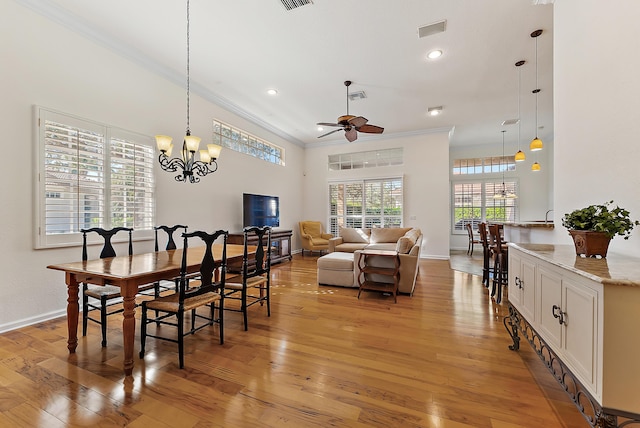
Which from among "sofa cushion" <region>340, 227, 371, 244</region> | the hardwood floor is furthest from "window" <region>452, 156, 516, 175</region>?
the hardwood floor

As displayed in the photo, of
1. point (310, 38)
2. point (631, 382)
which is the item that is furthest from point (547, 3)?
point (631, 382)

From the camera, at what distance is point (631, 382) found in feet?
3.43

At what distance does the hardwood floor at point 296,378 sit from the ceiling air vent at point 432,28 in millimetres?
3528

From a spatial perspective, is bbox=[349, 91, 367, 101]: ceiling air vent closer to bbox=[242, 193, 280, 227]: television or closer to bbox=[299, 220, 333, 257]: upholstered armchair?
bbox=[242, 193, 280, 227]: television

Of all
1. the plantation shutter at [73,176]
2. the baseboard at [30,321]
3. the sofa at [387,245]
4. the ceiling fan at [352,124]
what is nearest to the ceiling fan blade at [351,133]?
the ceiling fan at [352,124]

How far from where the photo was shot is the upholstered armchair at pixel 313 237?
23.6ft

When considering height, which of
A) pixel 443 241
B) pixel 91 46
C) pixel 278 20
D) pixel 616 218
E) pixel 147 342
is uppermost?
pixel 278 20

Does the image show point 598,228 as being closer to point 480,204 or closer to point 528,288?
point 528,288

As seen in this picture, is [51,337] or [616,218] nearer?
[616,218]

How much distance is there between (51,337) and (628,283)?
4.24 m

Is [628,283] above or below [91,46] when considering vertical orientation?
below

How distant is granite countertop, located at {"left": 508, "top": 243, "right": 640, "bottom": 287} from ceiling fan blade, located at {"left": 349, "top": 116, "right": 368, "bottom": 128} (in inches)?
126

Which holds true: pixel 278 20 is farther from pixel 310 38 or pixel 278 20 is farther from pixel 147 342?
pixel 147 342

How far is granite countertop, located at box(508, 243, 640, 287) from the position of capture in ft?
3.49
